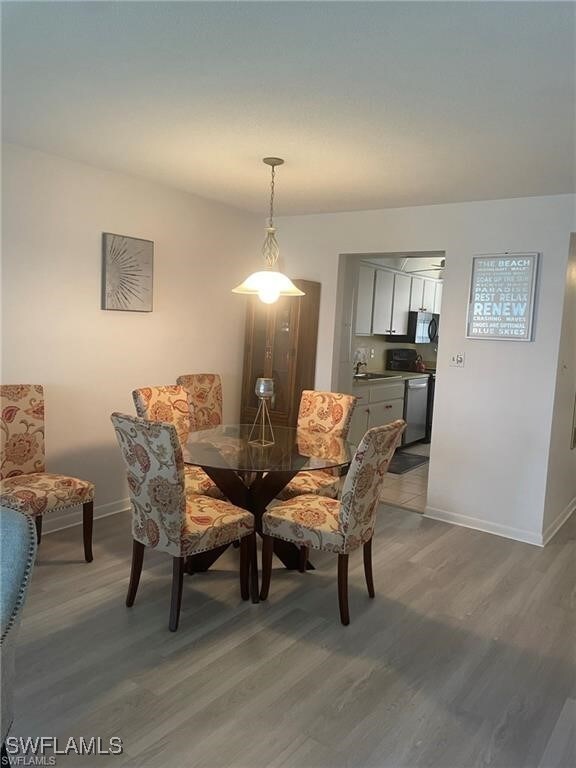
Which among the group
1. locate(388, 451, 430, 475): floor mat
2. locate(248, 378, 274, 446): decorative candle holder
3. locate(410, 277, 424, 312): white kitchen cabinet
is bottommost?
locate(388, 451, 430, 475): floor mat

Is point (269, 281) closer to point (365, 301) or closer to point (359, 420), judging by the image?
point (359, 420)

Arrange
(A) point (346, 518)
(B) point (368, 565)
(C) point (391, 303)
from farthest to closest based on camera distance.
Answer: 1. (C) point (391, 303)
2. (B) point (368, 565)
3. (A) point (346, 518)

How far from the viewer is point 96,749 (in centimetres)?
189

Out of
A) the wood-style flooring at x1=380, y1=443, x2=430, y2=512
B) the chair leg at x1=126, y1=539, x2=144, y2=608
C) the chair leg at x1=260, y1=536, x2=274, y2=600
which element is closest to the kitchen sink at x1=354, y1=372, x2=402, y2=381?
the wood-style flooring at x1=380, y1=443, x2=430, y2=512

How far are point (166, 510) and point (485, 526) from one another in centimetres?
256

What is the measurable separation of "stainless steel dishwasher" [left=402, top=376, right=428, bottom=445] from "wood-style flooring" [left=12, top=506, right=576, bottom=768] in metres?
3.14

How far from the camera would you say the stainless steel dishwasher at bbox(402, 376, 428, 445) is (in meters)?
6.57

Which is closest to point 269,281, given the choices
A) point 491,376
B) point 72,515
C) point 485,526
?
point 491,376

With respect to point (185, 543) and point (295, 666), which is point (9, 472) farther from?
point (295, 666)

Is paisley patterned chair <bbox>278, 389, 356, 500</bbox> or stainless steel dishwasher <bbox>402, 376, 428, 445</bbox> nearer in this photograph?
paisley patterned chair <bbox>278, 389, 356, 500</bbox>

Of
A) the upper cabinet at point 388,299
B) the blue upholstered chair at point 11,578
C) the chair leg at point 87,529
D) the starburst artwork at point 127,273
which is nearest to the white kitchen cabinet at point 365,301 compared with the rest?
the upper cabinet at point 388,299

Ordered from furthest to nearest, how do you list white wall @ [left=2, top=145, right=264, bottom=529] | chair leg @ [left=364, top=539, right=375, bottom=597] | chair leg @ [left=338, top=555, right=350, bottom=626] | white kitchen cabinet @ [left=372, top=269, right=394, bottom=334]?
white kitchen cabinet @ [left=372, top=269, right=394, bottom=334]
white wall @ [left=2, top=145, right=264, bottom=529]
chair leg @ [left=364, top=539, right=375, bottom=597]
chair leg @ [left=338, top=555, right=350, bottom=626]

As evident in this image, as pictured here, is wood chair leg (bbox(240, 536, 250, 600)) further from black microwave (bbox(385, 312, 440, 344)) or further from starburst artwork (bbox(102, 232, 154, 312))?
black microwave (bbox(385, 312, 440, 344))

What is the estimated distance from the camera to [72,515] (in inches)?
152
